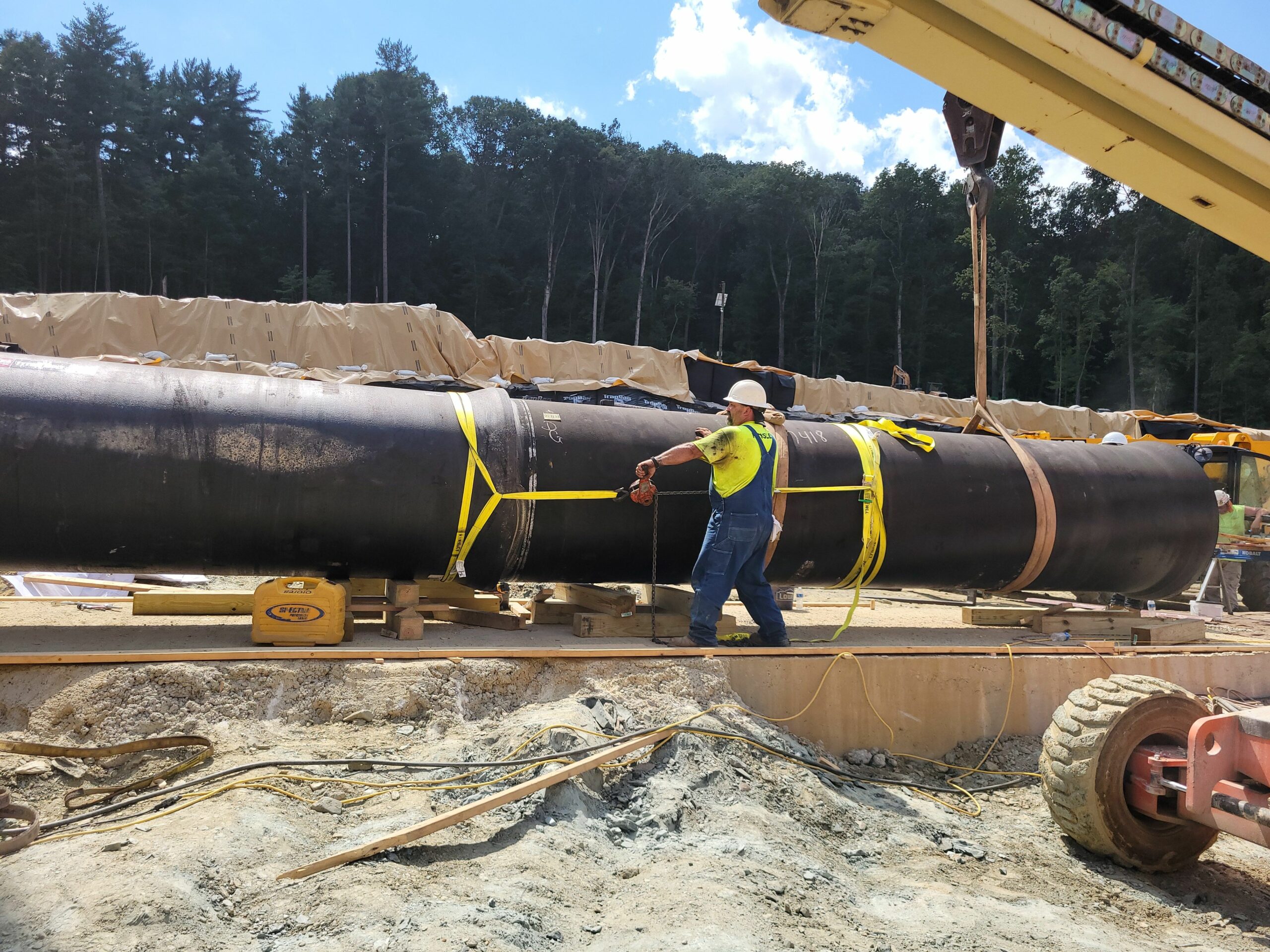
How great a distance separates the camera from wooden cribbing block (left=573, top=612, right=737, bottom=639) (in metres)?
5.83

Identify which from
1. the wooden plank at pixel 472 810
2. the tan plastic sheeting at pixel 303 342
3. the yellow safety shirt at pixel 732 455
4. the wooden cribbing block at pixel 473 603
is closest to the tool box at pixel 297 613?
the wooden cribbing block at pixel 473 603

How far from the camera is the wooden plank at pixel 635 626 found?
583 centimetres

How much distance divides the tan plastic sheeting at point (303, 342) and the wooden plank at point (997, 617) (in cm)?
936

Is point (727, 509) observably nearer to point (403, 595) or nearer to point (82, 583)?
point (403, 595)

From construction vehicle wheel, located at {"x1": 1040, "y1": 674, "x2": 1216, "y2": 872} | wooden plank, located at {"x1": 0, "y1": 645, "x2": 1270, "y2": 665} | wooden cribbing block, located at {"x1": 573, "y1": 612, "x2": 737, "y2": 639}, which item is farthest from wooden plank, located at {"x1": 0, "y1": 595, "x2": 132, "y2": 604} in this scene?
construction vehicle wheel, located at {"x1": 1040, "y1": 674, "x2": 1216, "y2": 872}

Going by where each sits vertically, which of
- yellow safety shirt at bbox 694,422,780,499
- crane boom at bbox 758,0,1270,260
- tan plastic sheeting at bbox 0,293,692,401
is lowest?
yellow safety shirt at bbox 694,422,780,499

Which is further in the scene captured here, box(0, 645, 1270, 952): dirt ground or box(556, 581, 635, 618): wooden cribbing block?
box(556, 581, 635, 618): wooden cribbing block

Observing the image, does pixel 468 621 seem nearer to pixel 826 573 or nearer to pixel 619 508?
pixel 619 508

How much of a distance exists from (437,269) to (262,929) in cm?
4811

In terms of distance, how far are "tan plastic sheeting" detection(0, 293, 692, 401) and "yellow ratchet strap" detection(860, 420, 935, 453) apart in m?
9.26

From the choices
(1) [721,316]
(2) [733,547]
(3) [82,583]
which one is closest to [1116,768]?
(2) [733,547]

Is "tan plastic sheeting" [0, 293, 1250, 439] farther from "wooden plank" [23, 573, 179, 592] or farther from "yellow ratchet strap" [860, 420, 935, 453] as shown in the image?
"yellow ratchet strap" [860, 420, 935, 453]

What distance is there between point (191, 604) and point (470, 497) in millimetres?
2077

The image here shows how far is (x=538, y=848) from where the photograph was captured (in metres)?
3.48
